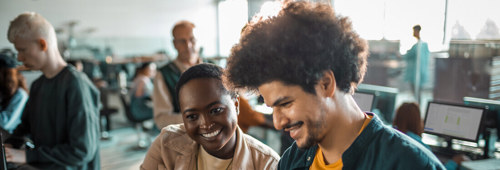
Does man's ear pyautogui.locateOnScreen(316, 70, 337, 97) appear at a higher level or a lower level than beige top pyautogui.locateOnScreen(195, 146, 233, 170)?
higher

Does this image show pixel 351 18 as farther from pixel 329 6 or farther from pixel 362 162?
pixel 362 162

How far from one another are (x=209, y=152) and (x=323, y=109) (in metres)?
0.56

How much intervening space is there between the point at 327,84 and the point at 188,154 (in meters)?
0.64

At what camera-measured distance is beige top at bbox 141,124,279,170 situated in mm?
1175

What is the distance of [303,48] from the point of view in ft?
2.50

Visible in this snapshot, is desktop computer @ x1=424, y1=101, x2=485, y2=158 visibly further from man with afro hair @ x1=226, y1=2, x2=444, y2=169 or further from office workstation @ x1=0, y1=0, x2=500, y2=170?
man with afro hair @ x1=226, y1=2, x2=444, y2=169

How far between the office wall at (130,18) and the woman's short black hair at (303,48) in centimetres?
811

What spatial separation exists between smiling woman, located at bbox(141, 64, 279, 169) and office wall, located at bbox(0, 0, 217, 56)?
7.66 metres

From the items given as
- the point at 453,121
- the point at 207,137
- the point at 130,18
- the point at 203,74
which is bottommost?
the point at 453,121

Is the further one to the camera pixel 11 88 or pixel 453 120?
pixel 453 120

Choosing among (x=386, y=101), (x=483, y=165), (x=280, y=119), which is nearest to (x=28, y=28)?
(x=280, y=119)

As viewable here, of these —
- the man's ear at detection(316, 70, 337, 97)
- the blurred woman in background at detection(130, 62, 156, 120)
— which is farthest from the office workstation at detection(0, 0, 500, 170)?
the blurred woman in background at detection(130, 62, 156, 120)

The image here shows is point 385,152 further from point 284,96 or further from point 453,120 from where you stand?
point 453,120

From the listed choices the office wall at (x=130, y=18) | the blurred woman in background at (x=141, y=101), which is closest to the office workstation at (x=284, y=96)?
the blurred woman in background at (x=141, y=101)
